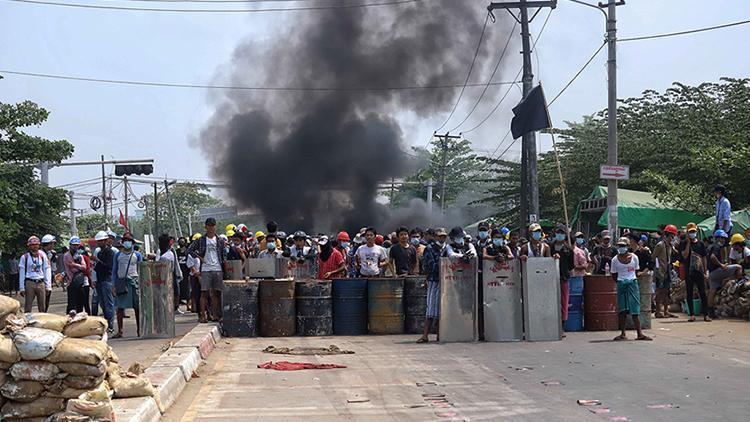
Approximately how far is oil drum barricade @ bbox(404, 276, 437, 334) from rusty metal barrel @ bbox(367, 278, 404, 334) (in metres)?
0.09

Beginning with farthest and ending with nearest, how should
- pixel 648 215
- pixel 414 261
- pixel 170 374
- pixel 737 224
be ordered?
pixel 648 215 → pixel 737 224 → pixel 414 261 → pixel 170 374

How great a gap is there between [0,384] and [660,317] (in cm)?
1323

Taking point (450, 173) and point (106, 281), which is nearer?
point (106, 281)

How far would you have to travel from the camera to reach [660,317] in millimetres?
16594

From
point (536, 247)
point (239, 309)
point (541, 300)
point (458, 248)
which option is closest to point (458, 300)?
point (458, 248)

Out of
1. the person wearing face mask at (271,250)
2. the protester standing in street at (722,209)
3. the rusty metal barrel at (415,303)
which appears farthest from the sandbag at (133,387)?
the protester standing in street at (722,209)

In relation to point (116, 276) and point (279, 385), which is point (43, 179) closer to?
point (116, 276)

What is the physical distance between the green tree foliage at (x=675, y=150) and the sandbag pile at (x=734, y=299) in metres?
8.06

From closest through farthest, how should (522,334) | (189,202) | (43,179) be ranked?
1. (522,334)
2. (43,179)
3. (189,202)

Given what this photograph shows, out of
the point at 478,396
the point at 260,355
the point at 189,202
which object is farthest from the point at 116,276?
the point at 189,202

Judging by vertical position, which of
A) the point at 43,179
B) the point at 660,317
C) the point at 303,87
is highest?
the point at 303,87

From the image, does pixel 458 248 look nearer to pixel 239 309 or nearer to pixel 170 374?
pixel 239 309

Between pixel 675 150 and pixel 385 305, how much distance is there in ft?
64.7

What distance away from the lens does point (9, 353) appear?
5.80m
